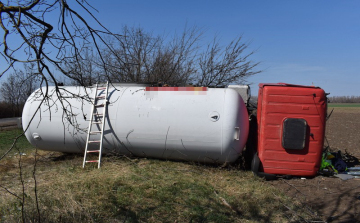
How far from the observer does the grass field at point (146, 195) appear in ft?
13.1

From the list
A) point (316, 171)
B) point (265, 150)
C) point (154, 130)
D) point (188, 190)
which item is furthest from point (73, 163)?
point (316, 171)

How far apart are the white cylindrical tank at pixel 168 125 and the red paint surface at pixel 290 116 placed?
53 cm

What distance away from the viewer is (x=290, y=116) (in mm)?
6535

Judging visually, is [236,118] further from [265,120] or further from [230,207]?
[230,207]

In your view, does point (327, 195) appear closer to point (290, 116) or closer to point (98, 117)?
point (290, 116)

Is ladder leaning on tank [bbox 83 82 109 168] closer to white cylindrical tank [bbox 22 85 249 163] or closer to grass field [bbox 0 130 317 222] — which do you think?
white cylindrical tank [bbox 22 85 249 163]

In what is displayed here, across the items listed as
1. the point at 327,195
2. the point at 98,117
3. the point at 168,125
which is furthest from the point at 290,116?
the point at 98,117

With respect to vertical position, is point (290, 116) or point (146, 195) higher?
point (290, 116)

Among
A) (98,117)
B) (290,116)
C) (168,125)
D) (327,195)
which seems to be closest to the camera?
(327,195)

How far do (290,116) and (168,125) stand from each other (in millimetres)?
2652

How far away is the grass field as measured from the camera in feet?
13.1

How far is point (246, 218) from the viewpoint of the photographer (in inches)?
174

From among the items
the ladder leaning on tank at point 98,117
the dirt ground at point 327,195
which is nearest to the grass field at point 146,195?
the dirt ground at point 327,195

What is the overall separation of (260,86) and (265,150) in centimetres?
142
